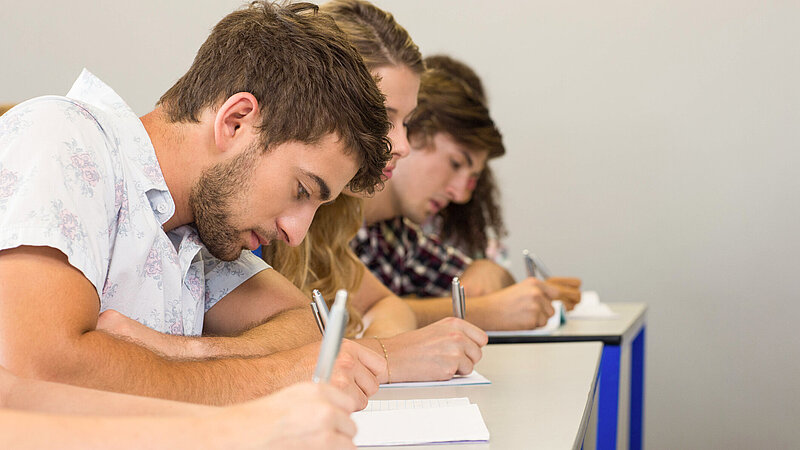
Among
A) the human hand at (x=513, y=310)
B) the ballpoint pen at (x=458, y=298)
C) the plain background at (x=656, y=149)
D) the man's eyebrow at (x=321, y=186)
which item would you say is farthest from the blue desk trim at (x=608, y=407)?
the plain background at (x=656, y=149)

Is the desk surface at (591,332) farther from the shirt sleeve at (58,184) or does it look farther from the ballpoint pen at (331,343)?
the ballpoint pen at (331,343)

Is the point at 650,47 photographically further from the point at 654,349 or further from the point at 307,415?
the point at 307,415

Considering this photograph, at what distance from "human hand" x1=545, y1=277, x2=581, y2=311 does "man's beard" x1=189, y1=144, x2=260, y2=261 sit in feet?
3.80

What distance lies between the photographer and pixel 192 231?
113 cm

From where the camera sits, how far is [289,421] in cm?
49

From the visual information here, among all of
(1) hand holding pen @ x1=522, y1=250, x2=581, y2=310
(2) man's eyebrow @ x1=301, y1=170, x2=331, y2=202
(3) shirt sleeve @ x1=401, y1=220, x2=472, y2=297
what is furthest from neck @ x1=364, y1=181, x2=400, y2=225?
(2) man's eyebrow @ x1=301, y1=170, x2=331, y2=202

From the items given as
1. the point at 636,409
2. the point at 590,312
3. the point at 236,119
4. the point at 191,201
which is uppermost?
the point at 236,119

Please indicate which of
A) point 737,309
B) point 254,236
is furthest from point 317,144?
point 737,309

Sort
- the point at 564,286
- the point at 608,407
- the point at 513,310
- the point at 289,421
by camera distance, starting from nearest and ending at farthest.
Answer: the point at 289,421 < the point at 608,407 < the point at 513,310 < the point at 564,286

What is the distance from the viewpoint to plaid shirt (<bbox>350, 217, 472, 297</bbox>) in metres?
2.23

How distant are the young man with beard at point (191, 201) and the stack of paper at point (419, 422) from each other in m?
0.04

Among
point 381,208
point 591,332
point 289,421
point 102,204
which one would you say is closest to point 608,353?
point 591,332

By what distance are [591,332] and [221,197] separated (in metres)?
0.93

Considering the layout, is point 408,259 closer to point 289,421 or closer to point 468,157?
point 468,157
